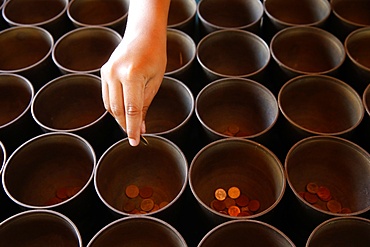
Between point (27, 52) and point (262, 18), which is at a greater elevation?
point (262, 18)

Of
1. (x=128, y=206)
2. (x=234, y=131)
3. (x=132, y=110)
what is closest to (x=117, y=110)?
(x=132, y=110)

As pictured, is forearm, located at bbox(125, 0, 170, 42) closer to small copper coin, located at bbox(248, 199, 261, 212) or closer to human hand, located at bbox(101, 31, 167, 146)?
human hand, located at bbox(101, 31, 167, 146)

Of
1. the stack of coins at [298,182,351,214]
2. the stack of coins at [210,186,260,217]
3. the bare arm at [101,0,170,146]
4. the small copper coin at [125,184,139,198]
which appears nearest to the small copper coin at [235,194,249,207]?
the stack of coins at [210,186,260,217]

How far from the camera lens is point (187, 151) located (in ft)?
3.39

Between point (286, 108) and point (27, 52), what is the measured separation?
2.55 feet

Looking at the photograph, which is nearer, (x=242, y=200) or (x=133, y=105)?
(x=133, y=105)

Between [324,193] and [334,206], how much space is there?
0.04 m

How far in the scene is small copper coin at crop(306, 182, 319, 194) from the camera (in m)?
1.01

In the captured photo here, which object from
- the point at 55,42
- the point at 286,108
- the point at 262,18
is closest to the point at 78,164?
the point at 55,42

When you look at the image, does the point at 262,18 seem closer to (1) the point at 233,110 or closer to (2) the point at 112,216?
(1) the point at 233,110

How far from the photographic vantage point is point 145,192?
3.34 feet

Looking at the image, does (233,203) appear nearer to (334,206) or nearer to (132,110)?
(334,206)

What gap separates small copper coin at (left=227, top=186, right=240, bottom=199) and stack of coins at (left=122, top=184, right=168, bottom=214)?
15 cm

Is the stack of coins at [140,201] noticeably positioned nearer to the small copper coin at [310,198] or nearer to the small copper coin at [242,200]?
the small copper coin at [242,200]
